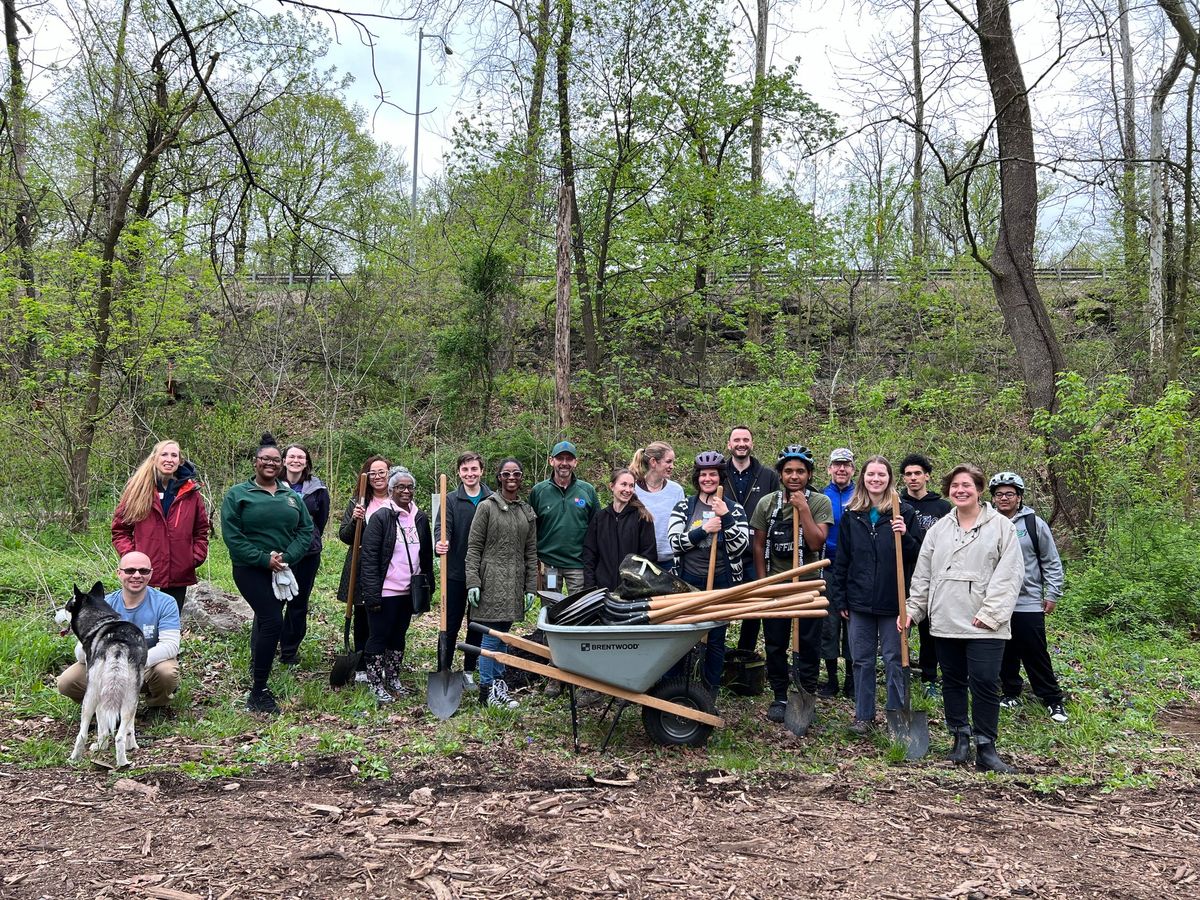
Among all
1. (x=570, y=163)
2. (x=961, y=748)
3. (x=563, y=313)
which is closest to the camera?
(x=961, y=748)

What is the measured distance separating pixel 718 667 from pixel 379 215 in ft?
46.9

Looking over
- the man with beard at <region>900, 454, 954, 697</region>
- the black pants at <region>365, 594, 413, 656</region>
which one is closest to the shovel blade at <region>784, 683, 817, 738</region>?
the man with beard at <region>900, 454, 954, 697</region>

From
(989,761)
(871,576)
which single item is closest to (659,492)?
(871,576)

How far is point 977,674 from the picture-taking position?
452cm

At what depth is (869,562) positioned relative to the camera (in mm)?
5062

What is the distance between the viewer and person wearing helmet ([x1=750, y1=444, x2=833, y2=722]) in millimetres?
5395

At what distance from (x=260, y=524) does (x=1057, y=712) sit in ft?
17.5

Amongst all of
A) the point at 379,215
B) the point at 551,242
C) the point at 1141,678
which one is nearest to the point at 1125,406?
the point at 1141,678

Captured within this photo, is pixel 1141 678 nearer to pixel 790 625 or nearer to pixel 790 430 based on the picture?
pixel 790 625

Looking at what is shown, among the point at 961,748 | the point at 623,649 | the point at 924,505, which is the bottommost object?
the point at 961,748

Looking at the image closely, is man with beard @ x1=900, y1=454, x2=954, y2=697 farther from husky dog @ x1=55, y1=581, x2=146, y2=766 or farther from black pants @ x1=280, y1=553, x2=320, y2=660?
husky dog @ x1=55, y1=581, x2=146, y2=766

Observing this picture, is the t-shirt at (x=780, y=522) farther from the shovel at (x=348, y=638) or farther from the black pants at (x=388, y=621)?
the shovel at (x=348, y=638)

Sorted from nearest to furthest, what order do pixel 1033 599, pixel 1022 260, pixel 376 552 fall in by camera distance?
pixel 1033 599 < pixel 376 552 < pixel 1022 260

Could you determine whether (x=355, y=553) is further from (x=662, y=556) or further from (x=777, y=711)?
(x=777, y=711)
